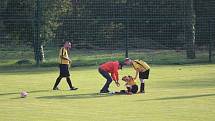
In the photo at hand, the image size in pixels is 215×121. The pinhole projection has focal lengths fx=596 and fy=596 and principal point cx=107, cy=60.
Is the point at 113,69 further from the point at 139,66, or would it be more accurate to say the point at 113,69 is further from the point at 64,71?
the point at 64,71

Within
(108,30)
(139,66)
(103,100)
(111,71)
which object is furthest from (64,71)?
(108,30)

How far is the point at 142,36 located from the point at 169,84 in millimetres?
13651

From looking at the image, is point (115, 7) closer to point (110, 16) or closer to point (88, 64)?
point (110, 16)

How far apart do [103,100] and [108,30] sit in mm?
17754

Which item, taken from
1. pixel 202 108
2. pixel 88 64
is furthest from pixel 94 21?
pixel 202 108

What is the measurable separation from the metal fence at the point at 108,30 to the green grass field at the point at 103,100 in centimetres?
564

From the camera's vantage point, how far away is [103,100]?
A: 16312mm

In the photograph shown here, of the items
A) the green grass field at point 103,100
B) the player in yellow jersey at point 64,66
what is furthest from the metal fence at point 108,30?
the player in yellow jersey at point 64,66

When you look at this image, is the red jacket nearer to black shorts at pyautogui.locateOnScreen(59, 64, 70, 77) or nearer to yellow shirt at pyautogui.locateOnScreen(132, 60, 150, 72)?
yellow shirt at pyautogui.locateOnScreen(132, 60, 150, 72)

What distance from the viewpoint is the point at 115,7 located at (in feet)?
112

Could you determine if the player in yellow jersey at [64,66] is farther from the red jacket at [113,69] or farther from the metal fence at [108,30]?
the metal fence at [108,30]

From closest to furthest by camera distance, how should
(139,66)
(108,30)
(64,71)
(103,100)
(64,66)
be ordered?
(103,100), (139,66), (64,71), (64,66), (108,30)

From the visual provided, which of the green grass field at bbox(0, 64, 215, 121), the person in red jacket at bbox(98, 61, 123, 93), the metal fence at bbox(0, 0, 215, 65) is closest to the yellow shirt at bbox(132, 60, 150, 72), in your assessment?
the person in red jacket at bbox(98, 61, 123, 93)

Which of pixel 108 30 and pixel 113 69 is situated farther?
pixel 108 30
